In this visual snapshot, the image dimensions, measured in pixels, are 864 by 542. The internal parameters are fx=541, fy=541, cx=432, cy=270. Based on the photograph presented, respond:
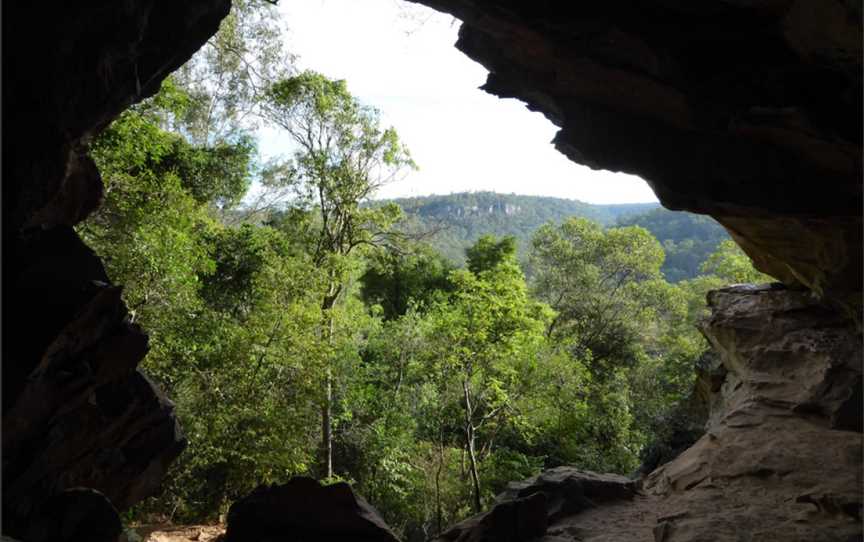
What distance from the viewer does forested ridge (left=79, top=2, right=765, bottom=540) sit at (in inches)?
555

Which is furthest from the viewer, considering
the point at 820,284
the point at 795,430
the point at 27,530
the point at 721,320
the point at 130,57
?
the point at 721,320

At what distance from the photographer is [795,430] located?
32.7 feet

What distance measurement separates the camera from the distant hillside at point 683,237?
252 ft

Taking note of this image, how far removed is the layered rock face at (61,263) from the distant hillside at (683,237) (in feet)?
233

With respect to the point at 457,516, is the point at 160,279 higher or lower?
higher

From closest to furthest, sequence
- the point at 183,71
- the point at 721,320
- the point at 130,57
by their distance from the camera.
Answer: the point at 130,57 → the point at 721,320 → the point at 183,71

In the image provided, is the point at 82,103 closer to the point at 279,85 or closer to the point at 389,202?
the point at 279,85

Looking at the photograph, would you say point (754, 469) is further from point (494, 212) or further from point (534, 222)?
point (494, 212)

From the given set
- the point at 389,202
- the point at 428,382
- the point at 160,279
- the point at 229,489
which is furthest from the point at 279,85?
the point at 229,489

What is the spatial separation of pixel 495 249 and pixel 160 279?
75.7 ft

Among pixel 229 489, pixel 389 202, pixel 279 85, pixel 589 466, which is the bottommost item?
pixel 589 466

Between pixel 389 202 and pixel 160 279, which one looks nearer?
pixel 160 279

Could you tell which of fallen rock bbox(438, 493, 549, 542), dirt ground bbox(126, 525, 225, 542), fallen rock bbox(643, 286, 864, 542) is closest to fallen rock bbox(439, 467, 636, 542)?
fallen rock bbox(438, 493, 549, 542)

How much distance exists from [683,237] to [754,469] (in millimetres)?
86874
